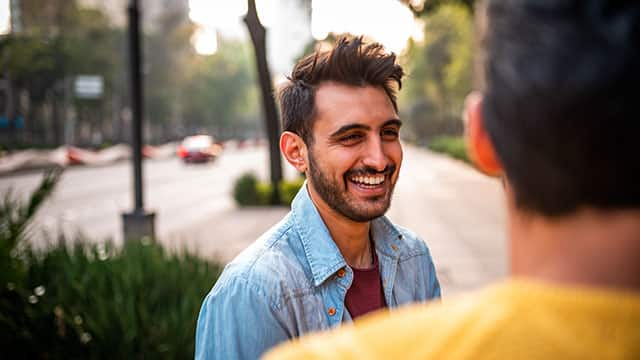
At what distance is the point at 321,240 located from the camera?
88.0 inches

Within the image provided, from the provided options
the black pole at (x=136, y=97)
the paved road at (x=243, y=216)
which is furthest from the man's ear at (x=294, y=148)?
the black pole at (x=136, y=97)

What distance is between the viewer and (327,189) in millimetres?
2312

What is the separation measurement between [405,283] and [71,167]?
4184 cm

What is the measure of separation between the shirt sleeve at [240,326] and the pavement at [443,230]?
4.66 m

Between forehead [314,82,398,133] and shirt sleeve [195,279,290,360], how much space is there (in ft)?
1.78

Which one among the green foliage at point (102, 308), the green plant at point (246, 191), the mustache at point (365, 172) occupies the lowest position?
the green plant at point (246, 191)

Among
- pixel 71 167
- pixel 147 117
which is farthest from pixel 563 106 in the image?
pixel 147 117

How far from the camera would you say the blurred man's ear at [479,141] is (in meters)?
1.04

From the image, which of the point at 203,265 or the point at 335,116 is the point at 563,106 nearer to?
the point at 335,116

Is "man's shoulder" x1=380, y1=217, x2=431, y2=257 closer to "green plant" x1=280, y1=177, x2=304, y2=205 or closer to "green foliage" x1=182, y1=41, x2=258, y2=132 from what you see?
"green plant" x1=280, y1=177, x2=304, y2=205

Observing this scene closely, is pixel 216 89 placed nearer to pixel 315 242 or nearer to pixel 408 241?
pixel 408 241

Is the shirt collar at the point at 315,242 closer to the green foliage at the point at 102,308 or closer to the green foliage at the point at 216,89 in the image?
the green foliage at the point at 102,308

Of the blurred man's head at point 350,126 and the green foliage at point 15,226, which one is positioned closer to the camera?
the blurred man's head at point 350,126

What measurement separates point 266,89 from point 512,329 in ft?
39.5
